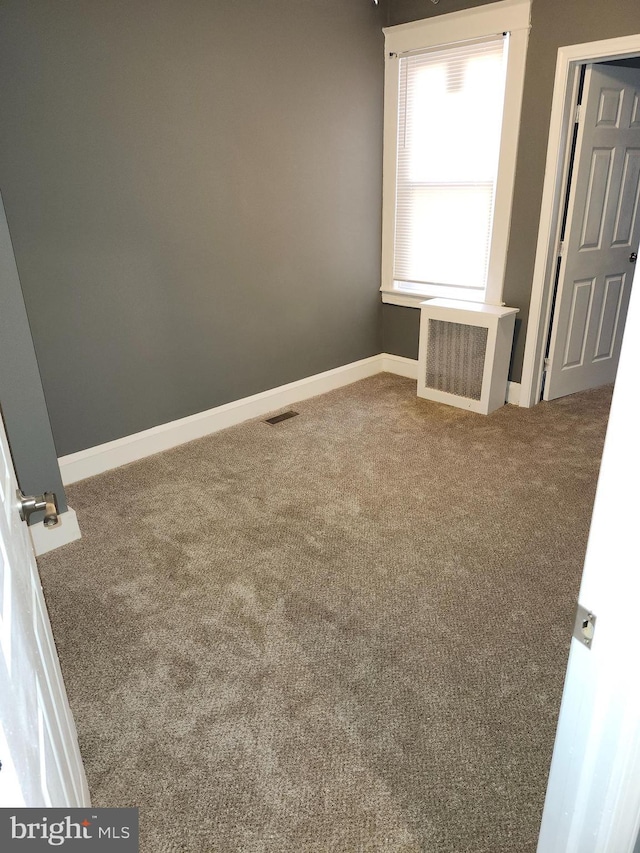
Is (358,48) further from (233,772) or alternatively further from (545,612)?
(233,772)

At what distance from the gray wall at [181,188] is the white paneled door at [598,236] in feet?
4.60

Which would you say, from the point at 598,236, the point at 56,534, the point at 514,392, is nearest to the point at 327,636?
the point at 56,534

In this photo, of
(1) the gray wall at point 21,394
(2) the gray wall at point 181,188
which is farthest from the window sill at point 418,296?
(1) the gray wall at point 21,394

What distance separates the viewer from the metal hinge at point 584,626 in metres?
0.70

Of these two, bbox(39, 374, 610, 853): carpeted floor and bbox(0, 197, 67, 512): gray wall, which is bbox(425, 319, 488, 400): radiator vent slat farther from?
bbox(0, 197, 67, 512): gray wall

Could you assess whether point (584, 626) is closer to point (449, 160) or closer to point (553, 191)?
point (553, 191)

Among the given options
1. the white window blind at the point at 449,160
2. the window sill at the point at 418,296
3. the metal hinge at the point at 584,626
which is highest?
the white window blind at the point at 449,160

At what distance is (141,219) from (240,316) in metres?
0.83

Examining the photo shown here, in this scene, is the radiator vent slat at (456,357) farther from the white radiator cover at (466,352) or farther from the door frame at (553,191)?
the door frame at (553,191)

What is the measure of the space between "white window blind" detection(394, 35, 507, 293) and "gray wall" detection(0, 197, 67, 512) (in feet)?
9.37

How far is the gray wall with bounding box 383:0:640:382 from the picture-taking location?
299 cm

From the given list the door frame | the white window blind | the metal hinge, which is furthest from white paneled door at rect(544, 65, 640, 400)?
the metal hinge

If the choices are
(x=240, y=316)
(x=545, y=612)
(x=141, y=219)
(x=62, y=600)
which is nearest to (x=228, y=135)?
(x=141, y=219)

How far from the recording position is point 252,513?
8.94 ft
